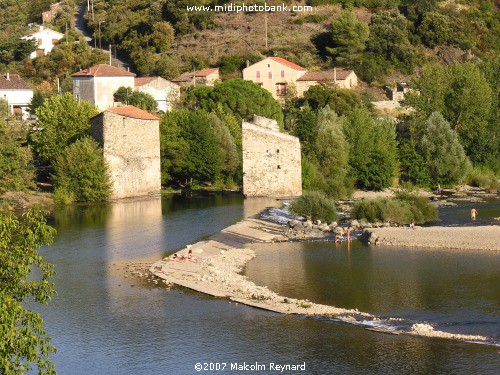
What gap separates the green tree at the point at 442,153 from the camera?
5253 centimetres

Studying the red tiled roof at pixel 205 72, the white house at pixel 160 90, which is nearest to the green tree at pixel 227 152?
the white house at pixel 160 90

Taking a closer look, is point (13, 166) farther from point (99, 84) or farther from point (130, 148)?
point (99, 84)

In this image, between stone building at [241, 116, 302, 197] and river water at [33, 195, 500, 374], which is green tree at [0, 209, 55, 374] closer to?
river water at [33, 195, 500, 374]

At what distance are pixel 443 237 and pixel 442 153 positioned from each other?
18886mm

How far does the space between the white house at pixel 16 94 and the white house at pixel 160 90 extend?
Answer: 7226 millimetres

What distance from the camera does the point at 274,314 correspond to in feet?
80.0

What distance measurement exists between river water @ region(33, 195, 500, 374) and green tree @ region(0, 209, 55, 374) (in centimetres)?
538

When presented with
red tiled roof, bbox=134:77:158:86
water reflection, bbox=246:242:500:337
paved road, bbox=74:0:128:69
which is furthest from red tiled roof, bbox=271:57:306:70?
water reflection, bbox=246:242:500:337

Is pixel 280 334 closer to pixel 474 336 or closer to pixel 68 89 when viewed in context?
pixel 474 336

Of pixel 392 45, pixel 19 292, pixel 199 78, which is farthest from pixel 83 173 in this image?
pixel 392 45

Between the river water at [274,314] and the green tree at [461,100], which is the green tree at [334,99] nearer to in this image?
the green tree at [461,100]

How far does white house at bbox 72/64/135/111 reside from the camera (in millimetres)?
61344

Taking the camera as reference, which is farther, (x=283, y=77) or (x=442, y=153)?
(x=283, y=77)

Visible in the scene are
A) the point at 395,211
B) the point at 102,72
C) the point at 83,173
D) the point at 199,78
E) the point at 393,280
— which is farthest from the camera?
the point at 199,78
